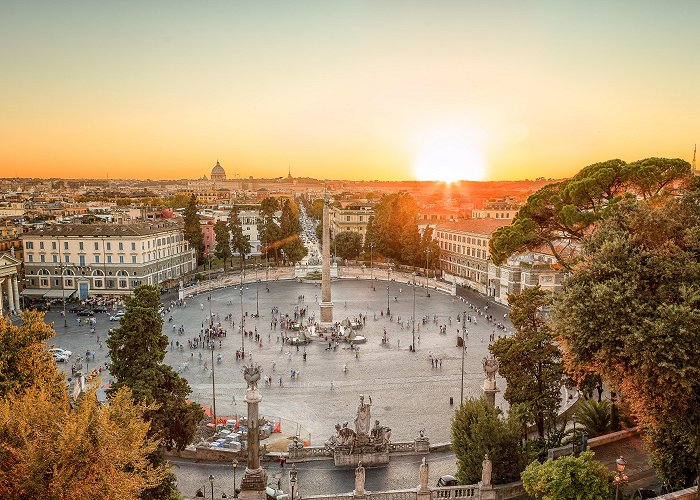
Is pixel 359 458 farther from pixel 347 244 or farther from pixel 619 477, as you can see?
pixel 347 244

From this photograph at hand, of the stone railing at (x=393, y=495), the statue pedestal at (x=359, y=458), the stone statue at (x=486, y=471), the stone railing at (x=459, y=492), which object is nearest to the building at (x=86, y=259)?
the statue pedestal at (x=359, y=458)

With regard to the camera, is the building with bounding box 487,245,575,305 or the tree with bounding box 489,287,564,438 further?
the building with bounding box 487,245,575,305

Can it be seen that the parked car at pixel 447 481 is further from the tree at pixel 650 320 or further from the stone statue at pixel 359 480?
the tree at pixel 650 320

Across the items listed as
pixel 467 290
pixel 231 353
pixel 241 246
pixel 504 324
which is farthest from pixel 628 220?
pixel 241 246

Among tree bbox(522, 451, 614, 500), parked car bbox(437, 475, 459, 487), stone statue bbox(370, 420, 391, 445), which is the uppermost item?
tree bbox(522, 451, 614, 500)

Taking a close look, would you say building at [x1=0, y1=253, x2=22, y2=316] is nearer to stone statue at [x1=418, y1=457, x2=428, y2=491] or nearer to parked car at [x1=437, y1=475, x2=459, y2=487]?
parked car at [x1=437, y1=475, x2=459, y2=487]

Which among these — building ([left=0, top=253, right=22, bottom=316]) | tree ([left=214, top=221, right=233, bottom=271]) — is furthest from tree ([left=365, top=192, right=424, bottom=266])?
building ([left=0, top=253, right=22, bottom=316])
